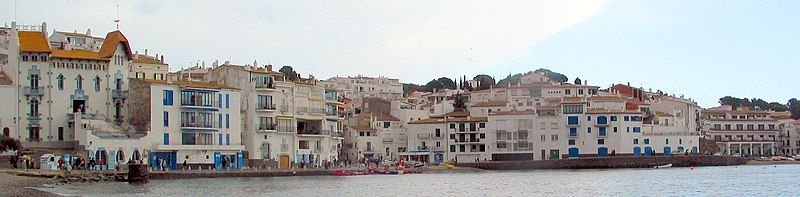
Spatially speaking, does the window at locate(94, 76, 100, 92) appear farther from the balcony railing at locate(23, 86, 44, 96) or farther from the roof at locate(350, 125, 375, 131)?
the roof at locate(350, 125, 375, 131)

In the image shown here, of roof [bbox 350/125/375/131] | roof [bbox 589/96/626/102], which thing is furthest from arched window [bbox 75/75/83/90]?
roof [bbox 589/96/626/102]

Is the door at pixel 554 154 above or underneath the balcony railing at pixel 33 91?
underneath

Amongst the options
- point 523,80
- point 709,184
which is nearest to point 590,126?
point 523,80

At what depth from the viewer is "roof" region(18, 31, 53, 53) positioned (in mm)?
77925

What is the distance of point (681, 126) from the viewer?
4953 inches

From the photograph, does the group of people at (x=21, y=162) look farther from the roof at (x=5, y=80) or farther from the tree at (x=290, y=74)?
the tree at (x=290, y=74)

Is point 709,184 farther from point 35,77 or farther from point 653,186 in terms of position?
point 35,77

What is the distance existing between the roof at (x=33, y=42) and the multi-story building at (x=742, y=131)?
9305 cm

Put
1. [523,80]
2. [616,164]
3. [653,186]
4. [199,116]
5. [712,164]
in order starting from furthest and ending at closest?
[523,80] → [712,164] → [616,164] → [199,116] → [653,186]

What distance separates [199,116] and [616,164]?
45446 millimetres

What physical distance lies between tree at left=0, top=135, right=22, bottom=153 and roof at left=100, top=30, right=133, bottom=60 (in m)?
11.3

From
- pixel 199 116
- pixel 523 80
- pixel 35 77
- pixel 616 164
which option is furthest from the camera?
pixel 523 80

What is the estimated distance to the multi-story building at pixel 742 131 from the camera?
149m

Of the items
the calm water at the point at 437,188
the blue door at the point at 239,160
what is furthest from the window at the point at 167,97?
the calm water at the point at 437,188
